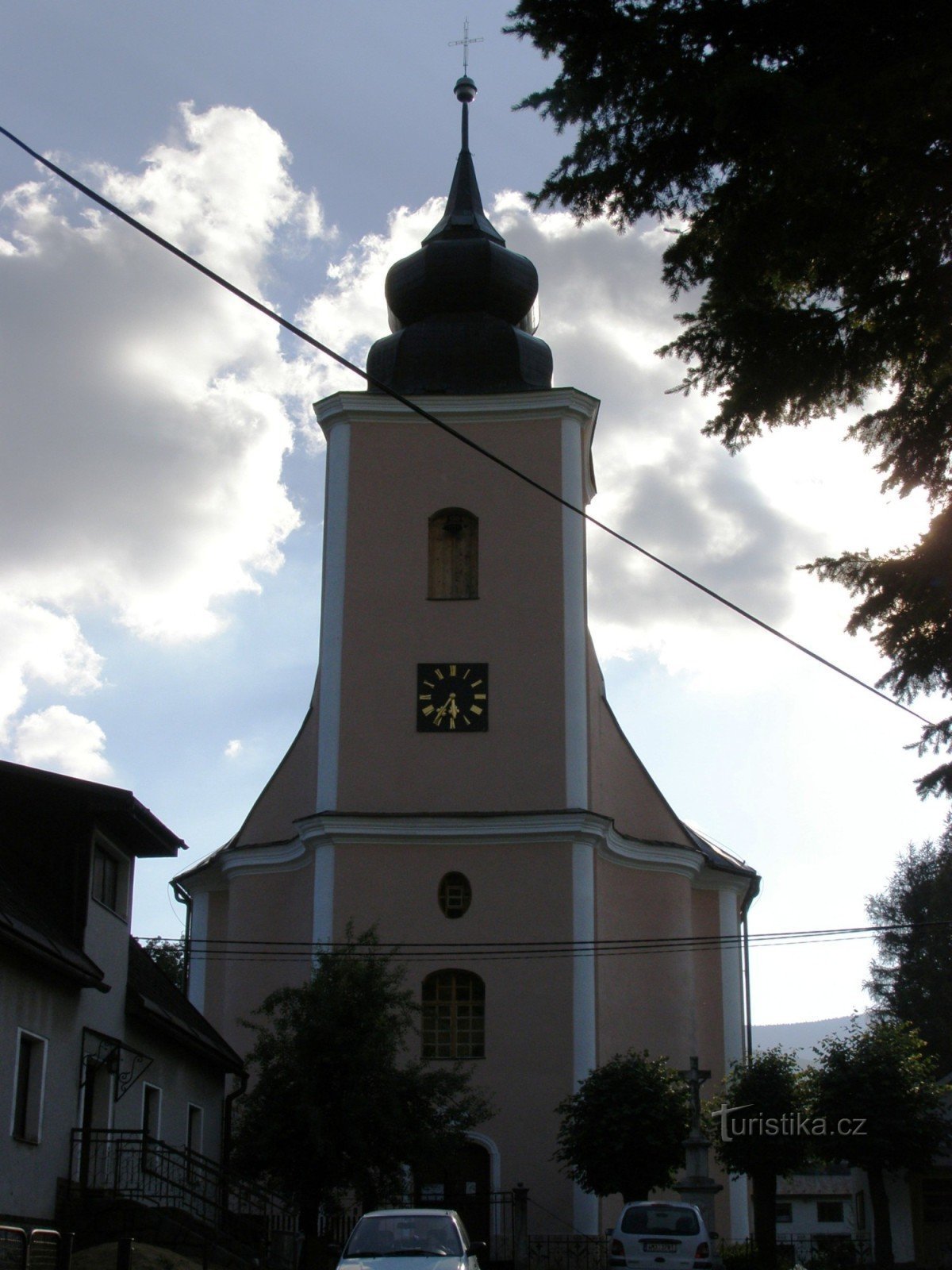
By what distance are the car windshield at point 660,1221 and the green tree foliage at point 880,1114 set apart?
668 centimetres

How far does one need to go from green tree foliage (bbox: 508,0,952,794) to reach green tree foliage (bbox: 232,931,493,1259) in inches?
456

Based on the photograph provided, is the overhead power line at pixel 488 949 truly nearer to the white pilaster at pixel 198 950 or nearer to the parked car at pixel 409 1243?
the white pilaster at pixel 198 950

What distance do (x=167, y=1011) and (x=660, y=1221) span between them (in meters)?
7.13

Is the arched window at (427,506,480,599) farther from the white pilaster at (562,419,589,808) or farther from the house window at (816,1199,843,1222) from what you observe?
the house window at (816,1199,843,1222)

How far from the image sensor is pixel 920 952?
163 feet

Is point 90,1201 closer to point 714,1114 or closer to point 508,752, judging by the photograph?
point 714,1114

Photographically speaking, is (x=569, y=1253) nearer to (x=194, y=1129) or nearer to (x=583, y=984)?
(x=583, y=984)

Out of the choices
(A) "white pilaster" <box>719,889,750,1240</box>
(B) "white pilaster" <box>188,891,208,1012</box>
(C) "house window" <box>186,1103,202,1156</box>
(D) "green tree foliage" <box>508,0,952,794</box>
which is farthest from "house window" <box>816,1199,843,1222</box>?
(D) "green tree foliage" <box>508,0,952,794</box>

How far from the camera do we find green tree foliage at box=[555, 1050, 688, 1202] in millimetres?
24359

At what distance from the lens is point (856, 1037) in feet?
84.8

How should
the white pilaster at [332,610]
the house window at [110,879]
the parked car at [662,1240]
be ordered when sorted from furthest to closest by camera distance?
the white pilaster at [332,610] → the house window at [110,879] → the parked car at [662,1240]

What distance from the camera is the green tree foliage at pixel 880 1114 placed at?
80.1 feet

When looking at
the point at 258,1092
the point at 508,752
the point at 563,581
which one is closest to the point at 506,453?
the point at 563,581

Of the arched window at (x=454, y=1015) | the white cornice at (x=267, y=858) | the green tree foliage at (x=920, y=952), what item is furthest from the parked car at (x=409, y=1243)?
the green tree foliage at (x=920, y=952)
